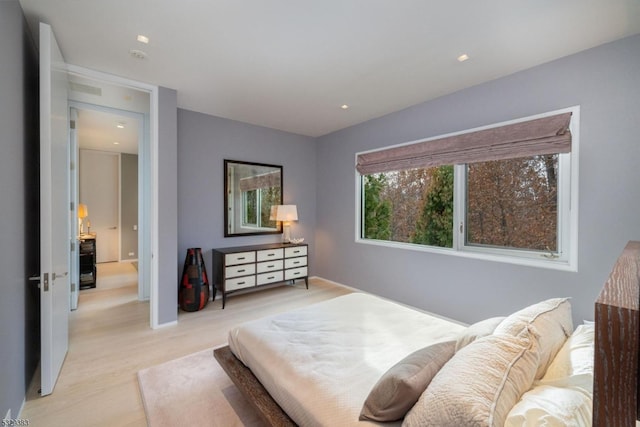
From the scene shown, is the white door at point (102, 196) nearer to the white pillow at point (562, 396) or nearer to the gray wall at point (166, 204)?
the gray wall at point (166, 204)

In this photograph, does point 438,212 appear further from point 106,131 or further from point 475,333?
point 106,131

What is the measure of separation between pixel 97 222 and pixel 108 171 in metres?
1.22

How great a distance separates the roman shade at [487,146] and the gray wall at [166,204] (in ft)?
8.86

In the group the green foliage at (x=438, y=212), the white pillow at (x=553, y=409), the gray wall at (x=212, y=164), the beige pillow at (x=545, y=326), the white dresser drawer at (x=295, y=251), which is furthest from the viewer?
the white dresser drawer at (x=295, y=251)

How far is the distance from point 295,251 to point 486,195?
2746mm

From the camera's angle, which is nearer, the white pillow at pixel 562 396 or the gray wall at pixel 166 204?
the white pillow at pixel 562 396

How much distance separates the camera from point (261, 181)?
4535mm

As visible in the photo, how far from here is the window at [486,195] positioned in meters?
2.53

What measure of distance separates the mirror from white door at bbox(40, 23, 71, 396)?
82.4 inches

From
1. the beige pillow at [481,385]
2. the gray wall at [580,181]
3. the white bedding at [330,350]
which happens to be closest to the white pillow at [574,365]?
the beige pillow at [481,385]

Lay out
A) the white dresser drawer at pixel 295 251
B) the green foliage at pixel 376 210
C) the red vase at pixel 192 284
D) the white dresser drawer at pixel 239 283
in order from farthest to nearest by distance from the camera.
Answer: the white dresser drawer at pixel 295 251 < the green foliage at pixel 376 210 < the white dresser drawer at pixel 239 283 < the red vase at pixel 192 284

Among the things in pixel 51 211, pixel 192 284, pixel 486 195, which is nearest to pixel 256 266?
pixel 192 284

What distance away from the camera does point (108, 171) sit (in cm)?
652

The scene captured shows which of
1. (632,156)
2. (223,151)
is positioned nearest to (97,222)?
(223,151)
